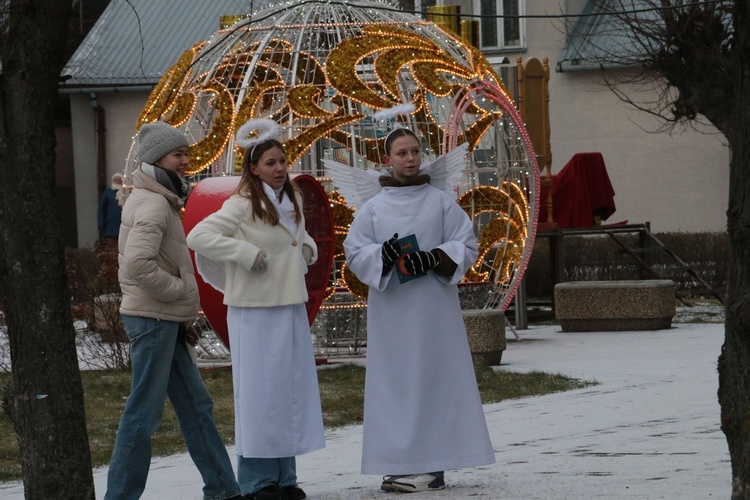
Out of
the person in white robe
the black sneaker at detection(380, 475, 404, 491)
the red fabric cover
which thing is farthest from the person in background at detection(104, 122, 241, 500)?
the red fabric cover

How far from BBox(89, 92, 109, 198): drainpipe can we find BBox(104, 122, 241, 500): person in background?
22.5 meters

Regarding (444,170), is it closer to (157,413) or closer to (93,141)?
(157,413)

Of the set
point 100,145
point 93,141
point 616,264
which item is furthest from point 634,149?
point 93,141

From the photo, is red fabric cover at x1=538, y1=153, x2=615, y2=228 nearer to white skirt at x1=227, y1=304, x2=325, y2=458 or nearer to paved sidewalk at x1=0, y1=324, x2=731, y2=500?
paved sidewalk at x1=0, y1=324, x2=731, y2=500

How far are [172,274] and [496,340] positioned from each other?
5884 millimetres

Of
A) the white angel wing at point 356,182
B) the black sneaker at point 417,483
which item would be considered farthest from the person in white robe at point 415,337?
the white angel wing at point 356,182

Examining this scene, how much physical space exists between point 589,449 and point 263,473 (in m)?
1.95

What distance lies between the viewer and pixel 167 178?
6820mm

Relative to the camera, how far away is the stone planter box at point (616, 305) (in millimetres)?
15125

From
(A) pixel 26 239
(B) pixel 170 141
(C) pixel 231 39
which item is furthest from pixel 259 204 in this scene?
(C) pixel 231 39

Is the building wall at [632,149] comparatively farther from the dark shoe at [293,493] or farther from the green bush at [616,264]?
the dark shoe at [293,493]

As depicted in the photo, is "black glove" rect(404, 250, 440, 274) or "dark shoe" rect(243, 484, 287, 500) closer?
"dark shoe" rect(243, 484, 287, 500)

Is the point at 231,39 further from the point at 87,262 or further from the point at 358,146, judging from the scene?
the point at 87,262

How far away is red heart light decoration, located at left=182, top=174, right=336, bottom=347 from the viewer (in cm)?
1122
